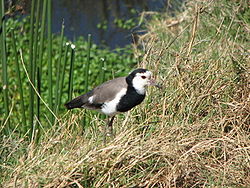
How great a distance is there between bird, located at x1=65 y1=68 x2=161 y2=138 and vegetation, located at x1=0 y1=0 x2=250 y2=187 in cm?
13

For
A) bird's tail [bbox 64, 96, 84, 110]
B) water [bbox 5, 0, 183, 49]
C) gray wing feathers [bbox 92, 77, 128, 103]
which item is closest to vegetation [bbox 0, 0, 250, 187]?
bird's tail [bbox 64, 96, 84, 110]

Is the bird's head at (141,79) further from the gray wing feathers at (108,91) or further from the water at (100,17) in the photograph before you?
the water at (100,17)

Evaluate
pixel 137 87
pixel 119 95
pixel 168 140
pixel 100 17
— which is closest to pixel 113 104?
pixel 119 95

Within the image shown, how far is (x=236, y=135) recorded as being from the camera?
3.71 meters

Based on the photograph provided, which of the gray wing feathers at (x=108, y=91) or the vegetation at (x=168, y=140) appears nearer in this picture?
the vegetation at (x=168, y=140)

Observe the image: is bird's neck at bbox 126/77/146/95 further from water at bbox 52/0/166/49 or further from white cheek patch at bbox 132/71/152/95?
water at bbox 52/0/166/49

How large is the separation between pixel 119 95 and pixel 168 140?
1.65 ft

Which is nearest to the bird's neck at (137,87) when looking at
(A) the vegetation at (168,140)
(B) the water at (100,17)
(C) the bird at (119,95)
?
(C) the bird at (119,95)

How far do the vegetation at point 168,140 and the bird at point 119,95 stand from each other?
0.42 ft

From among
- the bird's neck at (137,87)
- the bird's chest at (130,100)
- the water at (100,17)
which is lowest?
the water at (100,17)

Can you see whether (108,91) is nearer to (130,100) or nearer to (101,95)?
(101,95)

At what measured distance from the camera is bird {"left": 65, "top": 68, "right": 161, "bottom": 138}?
12.2ft

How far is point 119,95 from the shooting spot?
378 centimetres

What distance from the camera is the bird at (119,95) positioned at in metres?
3.72
